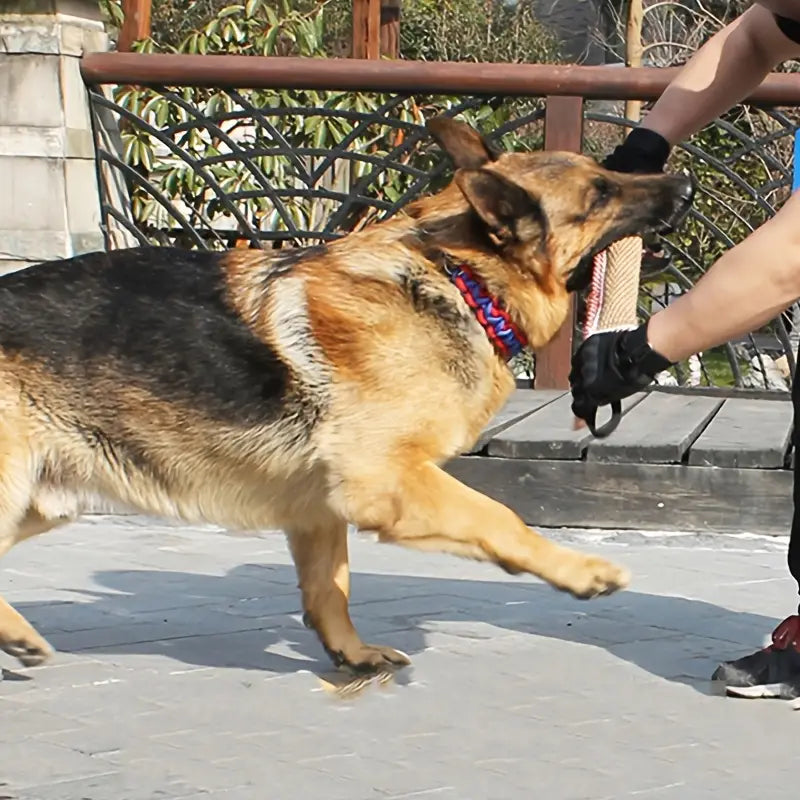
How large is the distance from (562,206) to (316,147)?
4.30 m

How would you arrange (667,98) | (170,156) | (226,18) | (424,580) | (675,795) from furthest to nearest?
1. (226,18)
2. (170,156)
3. (424,580)
4. (667,98)
5. (675,795)

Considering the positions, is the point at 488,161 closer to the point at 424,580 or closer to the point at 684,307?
the point at 684,307

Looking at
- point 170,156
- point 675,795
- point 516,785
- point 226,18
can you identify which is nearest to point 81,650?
point 516,785

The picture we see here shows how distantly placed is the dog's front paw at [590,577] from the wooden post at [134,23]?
25.3 feet

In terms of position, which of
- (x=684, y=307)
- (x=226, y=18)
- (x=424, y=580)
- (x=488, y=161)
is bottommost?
(x=424, y=580)

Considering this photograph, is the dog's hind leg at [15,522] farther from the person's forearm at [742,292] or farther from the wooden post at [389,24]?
the wooden post at [389,24]

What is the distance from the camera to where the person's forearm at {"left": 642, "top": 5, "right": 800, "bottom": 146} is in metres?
3.96

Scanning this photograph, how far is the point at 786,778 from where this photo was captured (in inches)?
127

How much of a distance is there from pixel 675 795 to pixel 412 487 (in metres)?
0.98

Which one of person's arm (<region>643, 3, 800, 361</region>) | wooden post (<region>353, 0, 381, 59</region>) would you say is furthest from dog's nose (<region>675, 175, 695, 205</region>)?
wooden post (<region>353, 0, 381, 59</region>)

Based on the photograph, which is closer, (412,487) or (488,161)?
(412,487)

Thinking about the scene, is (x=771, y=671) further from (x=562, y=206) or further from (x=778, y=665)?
(x=562, y=206)

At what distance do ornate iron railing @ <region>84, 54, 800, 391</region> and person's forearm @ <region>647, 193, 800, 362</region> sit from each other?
11.6ft

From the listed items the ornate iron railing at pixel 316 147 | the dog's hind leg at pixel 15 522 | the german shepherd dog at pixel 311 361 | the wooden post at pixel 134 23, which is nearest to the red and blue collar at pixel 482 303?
the german shepherd dog at pixel 311 361
